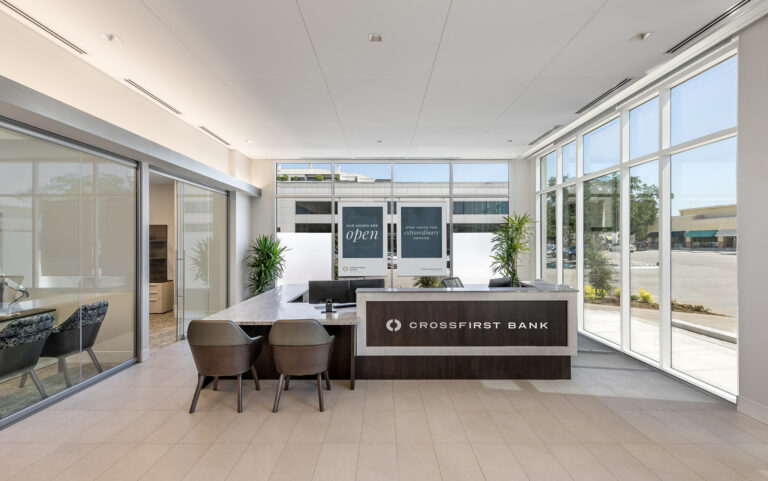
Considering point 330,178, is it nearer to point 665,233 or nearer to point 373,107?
point 373,107

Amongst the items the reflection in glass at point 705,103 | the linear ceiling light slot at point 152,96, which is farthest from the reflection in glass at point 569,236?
the linear ceiling light slot at point 152,96

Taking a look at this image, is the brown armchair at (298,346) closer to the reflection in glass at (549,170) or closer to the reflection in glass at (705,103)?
the reflection in glass at (705,103)

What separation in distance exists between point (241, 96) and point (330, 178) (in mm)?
3587

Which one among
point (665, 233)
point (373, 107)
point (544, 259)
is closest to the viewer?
point (665, 233)

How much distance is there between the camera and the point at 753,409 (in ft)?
10.3

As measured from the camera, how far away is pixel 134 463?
2557 millimetres

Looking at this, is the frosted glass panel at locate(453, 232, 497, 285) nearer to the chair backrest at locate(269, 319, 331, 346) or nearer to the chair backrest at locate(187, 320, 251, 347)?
the chair backrest at locate(269, 319, 331, 346)

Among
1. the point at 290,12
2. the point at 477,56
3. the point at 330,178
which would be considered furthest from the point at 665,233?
the point at 330,178

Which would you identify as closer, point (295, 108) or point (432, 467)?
point (432, 467)

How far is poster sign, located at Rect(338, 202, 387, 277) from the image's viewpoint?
A: 5.37 m

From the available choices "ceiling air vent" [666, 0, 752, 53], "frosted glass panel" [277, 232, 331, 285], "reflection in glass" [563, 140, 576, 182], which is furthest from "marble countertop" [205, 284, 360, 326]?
"reflection in glass" [563, 140, 576, 182]

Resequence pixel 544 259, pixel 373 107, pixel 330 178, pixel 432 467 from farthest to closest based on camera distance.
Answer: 1. pixel 330 178
2. pixel 544 259
3. pixel 373 107
4. pixel 432 467

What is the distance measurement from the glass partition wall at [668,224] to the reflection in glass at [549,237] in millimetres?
878

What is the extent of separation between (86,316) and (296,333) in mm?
2332
